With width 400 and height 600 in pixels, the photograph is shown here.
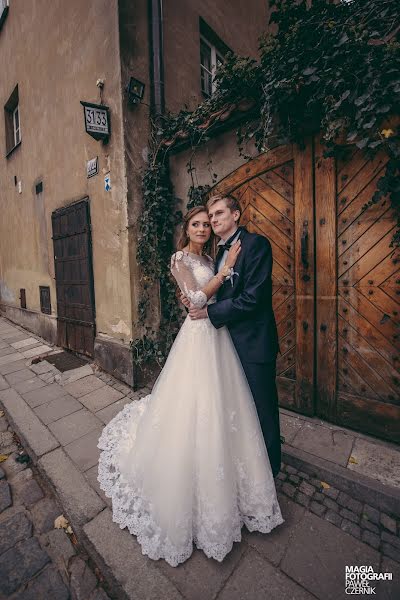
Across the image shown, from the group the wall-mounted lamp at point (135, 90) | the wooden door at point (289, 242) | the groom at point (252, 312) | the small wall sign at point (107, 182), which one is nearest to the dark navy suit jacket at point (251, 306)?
the groom at point (252, 312)

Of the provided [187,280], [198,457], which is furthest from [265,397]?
[187,280]

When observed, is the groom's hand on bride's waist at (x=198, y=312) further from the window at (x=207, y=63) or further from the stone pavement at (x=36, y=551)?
the window at (x=207, y=63)

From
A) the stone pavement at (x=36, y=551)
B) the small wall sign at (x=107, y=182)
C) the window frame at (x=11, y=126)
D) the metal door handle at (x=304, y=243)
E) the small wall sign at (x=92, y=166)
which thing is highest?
the window frame at (x=11, y=126)

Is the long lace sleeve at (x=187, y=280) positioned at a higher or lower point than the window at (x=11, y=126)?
lower

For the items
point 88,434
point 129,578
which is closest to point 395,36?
point 129,578

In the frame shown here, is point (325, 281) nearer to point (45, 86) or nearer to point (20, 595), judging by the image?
point (20, 595)

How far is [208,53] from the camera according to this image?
5402mm

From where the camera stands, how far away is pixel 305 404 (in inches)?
122

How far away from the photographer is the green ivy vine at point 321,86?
2.09 metres

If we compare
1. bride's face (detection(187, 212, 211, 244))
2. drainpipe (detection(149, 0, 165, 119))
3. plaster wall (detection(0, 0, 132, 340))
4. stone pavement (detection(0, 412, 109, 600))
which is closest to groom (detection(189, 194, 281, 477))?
bride's face (detection(187, 212, 211, 244))

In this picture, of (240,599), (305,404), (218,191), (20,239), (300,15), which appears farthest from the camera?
(20,239)

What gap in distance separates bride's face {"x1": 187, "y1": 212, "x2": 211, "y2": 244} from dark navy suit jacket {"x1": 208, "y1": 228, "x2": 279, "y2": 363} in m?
0.34

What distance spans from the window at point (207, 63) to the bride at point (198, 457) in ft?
16.1

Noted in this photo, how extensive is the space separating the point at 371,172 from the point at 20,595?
4.07 meters
